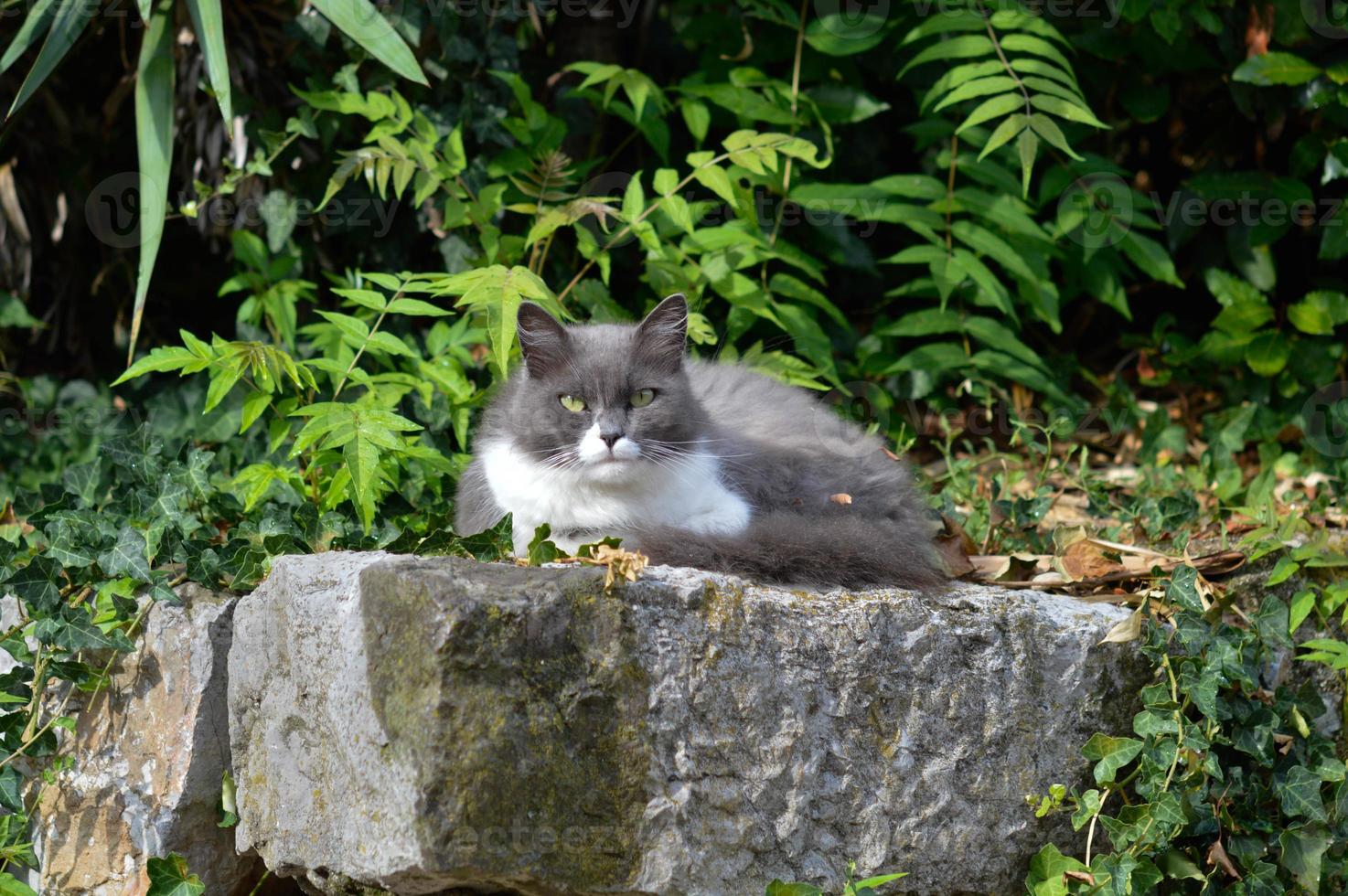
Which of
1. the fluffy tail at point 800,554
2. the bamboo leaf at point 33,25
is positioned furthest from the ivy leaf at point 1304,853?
the bamboo leaf at point 33,25

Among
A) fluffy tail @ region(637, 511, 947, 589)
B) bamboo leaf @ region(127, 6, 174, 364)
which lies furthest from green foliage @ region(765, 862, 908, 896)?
bamboo leaf @ region(127, 6, 174, 364)

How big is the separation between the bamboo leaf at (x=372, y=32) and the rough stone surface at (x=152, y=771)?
1758mm

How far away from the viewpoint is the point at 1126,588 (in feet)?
11.3

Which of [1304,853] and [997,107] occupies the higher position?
[997,107]

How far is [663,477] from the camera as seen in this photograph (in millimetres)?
3254

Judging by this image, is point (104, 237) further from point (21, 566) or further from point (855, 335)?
point (855, 335)

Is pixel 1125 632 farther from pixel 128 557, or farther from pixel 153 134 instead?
pixel 153 134

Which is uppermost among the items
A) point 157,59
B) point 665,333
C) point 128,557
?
point 157,59

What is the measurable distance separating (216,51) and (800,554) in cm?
242

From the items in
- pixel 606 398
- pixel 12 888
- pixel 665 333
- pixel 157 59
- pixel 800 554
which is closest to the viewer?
pixel 12 888

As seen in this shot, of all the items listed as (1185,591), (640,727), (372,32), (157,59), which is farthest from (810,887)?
(157,59)

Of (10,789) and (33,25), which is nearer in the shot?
(10,789)

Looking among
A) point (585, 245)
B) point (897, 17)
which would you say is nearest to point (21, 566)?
point (585, 245)

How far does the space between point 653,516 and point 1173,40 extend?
338cm
